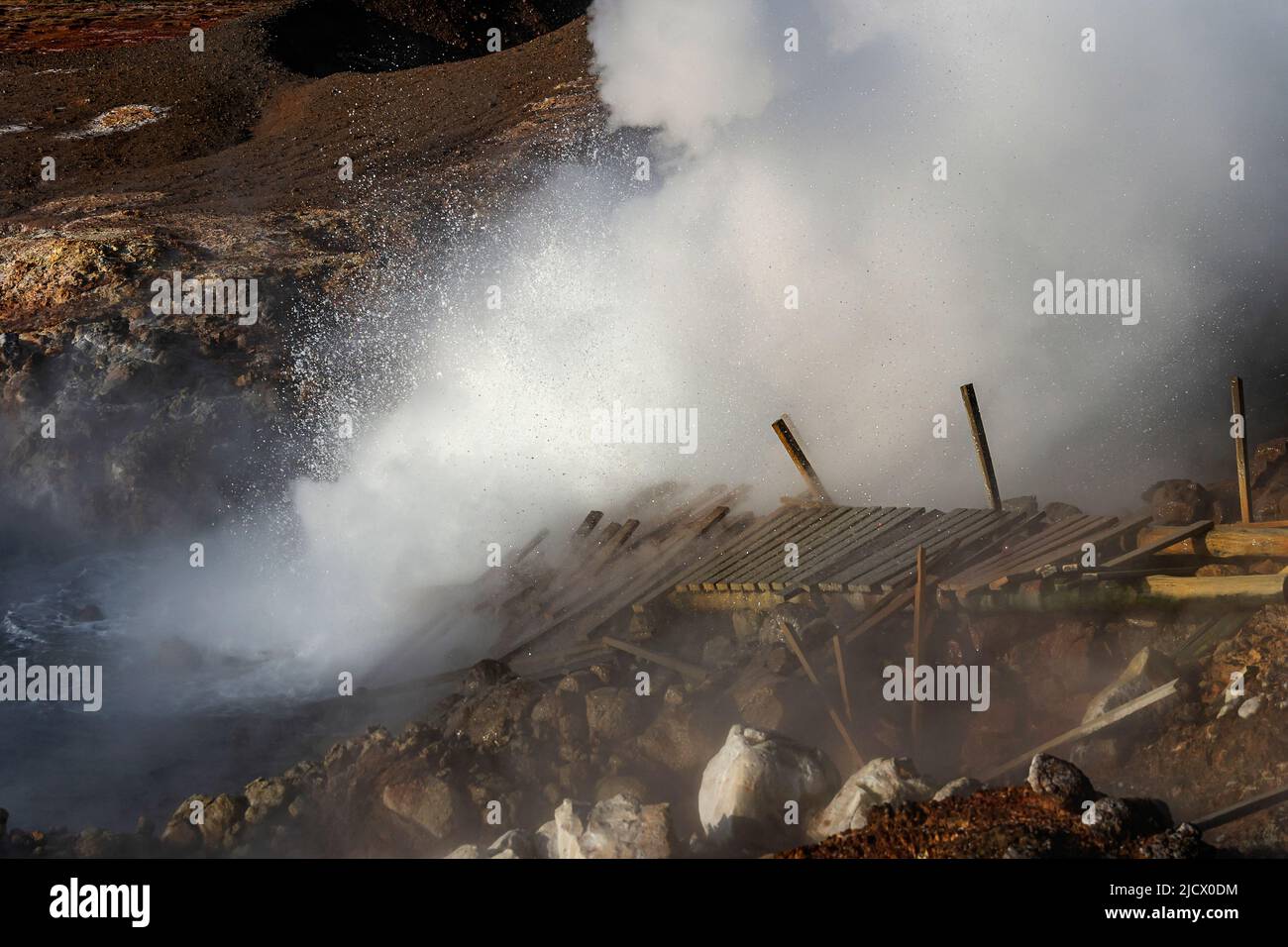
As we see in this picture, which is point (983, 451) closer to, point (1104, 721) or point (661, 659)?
point (1104, 721)

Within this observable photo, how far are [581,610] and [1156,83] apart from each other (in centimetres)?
912

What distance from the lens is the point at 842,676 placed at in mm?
8500

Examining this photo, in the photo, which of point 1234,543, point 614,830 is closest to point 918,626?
point 1234,543

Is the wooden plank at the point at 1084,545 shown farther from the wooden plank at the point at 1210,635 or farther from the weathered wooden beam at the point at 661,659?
the weathered wooden beam at the point at 661,659

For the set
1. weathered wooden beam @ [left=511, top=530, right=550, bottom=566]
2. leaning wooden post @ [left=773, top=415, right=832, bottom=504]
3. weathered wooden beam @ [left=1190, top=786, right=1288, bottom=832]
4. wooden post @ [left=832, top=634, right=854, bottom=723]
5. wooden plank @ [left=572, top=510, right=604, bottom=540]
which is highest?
leaning wooden post @ [left=773, top=415, right=832, bottom=504]

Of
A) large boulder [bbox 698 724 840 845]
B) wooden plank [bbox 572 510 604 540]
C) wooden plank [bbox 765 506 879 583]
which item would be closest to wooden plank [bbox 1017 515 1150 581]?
wooden plank [bbox 765 506 879 583]

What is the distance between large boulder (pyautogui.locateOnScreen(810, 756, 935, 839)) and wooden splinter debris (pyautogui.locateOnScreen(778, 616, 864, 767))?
2.75 ft

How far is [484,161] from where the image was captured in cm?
2331

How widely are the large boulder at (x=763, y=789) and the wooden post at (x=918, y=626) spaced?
1129 mm

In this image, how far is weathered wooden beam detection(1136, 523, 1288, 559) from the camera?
901cm

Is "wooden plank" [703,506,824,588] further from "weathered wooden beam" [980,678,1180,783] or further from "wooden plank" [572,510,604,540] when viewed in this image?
"weathered wooden beam" [980,678,1180,783]

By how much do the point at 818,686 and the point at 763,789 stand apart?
1479 millimetres

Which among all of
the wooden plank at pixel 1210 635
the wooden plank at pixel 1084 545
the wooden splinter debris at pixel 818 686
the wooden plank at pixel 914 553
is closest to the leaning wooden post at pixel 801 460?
the wooden plank at pixel 914 553

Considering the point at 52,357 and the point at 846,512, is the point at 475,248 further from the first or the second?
the point at 846,512
